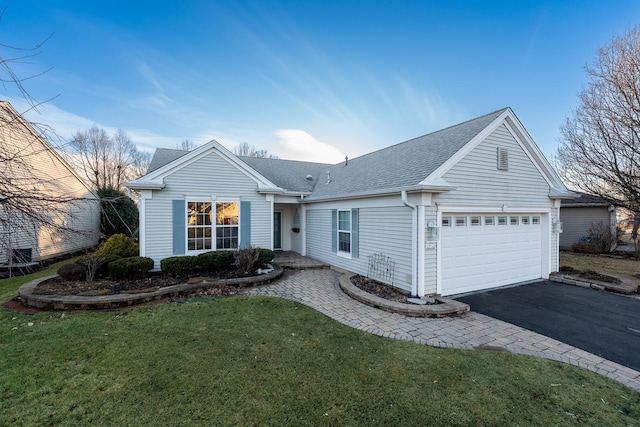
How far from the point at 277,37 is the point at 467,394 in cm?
1248

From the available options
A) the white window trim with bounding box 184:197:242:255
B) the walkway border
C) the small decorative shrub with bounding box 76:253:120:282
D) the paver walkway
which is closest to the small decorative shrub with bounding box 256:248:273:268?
the white window trim with bounding box 184:197:242:255

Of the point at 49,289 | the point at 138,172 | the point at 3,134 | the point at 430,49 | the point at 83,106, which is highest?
the point at 430,49

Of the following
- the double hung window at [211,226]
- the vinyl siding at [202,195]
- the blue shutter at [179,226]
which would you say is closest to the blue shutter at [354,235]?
the vinyl siding at [202,195]

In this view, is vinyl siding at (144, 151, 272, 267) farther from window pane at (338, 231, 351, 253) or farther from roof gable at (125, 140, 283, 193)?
window pane at (338, 231, 351, 253)

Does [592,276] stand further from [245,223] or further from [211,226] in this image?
[211,226]

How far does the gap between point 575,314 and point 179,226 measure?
450 inches

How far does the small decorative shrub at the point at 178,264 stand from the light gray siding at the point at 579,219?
2175 cm

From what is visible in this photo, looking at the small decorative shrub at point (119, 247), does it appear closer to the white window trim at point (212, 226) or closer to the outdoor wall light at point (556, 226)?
the white window trim at point (212, 226)

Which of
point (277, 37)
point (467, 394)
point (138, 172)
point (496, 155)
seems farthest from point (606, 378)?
point (138, 172)

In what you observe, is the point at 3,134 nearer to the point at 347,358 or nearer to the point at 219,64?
the point at 347,358

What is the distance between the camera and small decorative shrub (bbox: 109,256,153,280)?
27.5 ft

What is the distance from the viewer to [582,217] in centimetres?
1802

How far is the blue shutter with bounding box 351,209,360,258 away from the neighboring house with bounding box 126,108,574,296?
5 cm

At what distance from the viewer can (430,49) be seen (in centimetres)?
1176
